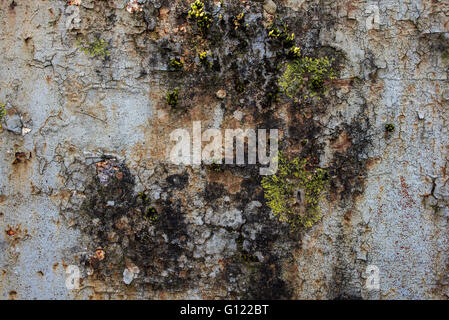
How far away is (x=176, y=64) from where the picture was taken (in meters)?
1.71

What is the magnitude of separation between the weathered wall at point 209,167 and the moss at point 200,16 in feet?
0.15

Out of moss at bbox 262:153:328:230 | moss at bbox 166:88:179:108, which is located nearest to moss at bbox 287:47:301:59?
moss at bbox 262:153:328:230

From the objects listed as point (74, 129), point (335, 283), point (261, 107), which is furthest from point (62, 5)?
point (335, 283)

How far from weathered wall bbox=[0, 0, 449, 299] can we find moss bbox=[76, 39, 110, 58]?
0.03 meters

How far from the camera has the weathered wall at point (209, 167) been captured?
1716 millimetres

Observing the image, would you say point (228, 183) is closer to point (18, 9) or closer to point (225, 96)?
point (225, 96)

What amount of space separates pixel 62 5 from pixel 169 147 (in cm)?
98

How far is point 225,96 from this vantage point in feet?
5.73

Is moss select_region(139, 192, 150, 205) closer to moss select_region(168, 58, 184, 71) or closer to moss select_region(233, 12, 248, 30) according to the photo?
moss select_region(168, 58, 184, 71)

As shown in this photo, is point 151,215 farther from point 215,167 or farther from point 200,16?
point 200,16

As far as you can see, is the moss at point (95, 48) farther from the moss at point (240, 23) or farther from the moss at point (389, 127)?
the moss at point (389, 127)

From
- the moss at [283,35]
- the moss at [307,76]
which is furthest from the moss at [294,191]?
the moss at [283,35]

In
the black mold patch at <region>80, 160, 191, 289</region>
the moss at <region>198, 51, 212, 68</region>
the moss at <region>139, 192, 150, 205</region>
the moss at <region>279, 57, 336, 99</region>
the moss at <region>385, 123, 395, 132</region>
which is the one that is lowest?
the black mold patch at <region>80, 160, 191, 289</region>

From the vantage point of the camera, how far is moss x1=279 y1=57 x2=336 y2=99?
1.72 m
